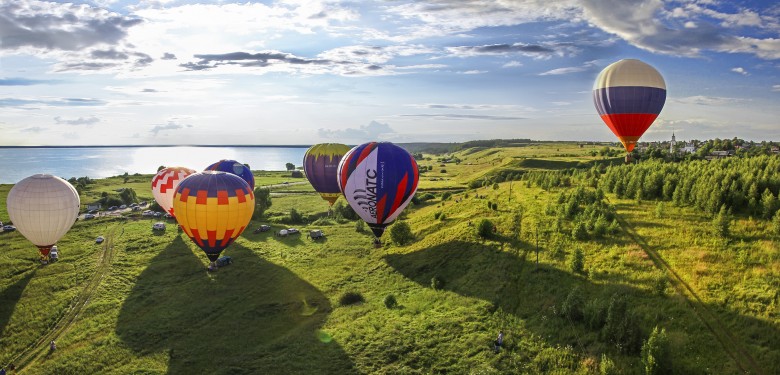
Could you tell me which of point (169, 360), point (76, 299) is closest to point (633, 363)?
point (169, 360)

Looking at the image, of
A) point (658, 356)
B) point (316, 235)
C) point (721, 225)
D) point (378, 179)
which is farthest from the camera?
point (316, 235)

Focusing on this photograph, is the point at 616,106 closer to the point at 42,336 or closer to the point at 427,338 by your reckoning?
the point at 427,338

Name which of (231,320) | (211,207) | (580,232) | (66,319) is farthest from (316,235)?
(580,232)

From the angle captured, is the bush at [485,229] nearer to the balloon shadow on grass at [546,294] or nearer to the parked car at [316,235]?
the balloon shadow on grass at [546,294]

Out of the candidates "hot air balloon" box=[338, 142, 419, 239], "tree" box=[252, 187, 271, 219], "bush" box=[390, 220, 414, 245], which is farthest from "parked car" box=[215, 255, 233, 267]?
"tree" box=[252, 187, 271, 219]

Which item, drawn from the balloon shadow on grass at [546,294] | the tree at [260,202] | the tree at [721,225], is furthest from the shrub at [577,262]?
the tree at [260,202]

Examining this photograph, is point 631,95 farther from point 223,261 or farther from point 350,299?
point 223,261
